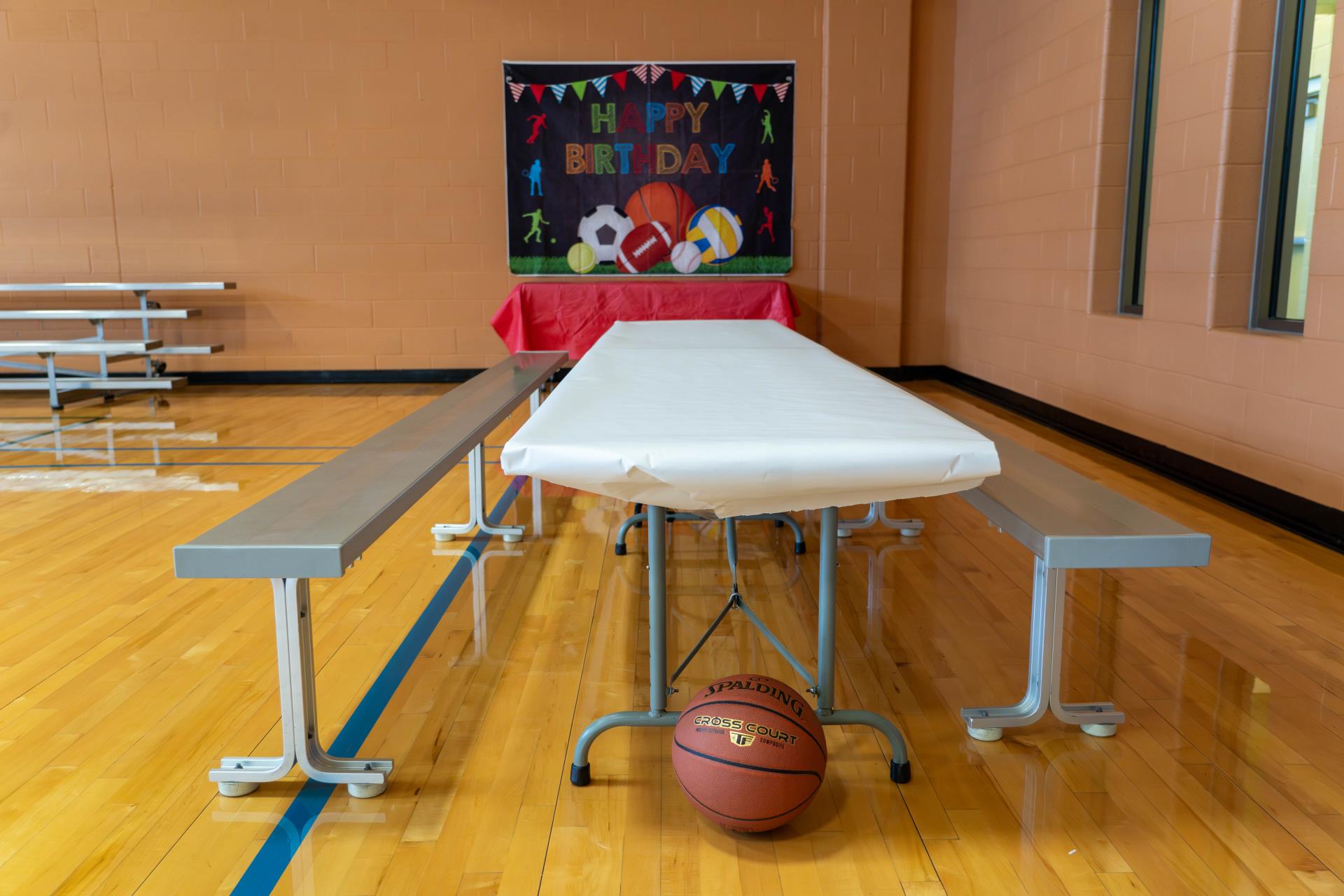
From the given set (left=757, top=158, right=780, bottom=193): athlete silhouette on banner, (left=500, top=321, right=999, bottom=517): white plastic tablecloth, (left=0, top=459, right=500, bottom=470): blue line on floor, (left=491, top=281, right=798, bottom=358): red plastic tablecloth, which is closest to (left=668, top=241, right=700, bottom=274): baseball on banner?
(left=491, top=281, right=798, bottom=358): red plastic tablecloth

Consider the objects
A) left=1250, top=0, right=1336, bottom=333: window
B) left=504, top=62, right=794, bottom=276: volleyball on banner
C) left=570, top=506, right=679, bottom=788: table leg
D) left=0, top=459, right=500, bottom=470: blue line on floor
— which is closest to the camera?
left=570, top=506, right=679, bottom=788: table leg

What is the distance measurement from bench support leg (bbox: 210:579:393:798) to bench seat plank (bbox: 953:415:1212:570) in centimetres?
121

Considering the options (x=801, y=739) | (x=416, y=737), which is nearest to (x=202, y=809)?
(x=416, y=737)

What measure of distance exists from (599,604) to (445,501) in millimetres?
1274

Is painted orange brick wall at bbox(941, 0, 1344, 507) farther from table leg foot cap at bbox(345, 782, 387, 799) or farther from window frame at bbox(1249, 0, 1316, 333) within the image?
table leg foot cap at bbox(345, 782, 387, 799)

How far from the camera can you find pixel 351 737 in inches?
78.0

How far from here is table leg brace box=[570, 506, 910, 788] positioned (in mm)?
1829

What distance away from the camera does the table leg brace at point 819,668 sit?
6.00 feet

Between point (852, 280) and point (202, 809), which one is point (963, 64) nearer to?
point (852, 280)

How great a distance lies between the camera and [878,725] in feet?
6.09

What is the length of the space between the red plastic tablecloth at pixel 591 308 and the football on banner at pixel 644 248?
0.71ft

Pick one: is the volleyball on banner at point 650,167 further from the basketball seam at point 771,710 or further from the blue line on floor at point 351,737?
the basketball seam at point 771,710

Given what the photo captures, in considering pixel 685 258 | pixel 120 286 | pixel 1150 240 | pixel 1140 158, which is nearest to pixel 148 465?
pixel 120 286

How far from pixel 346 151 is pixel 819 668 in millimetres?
5792
